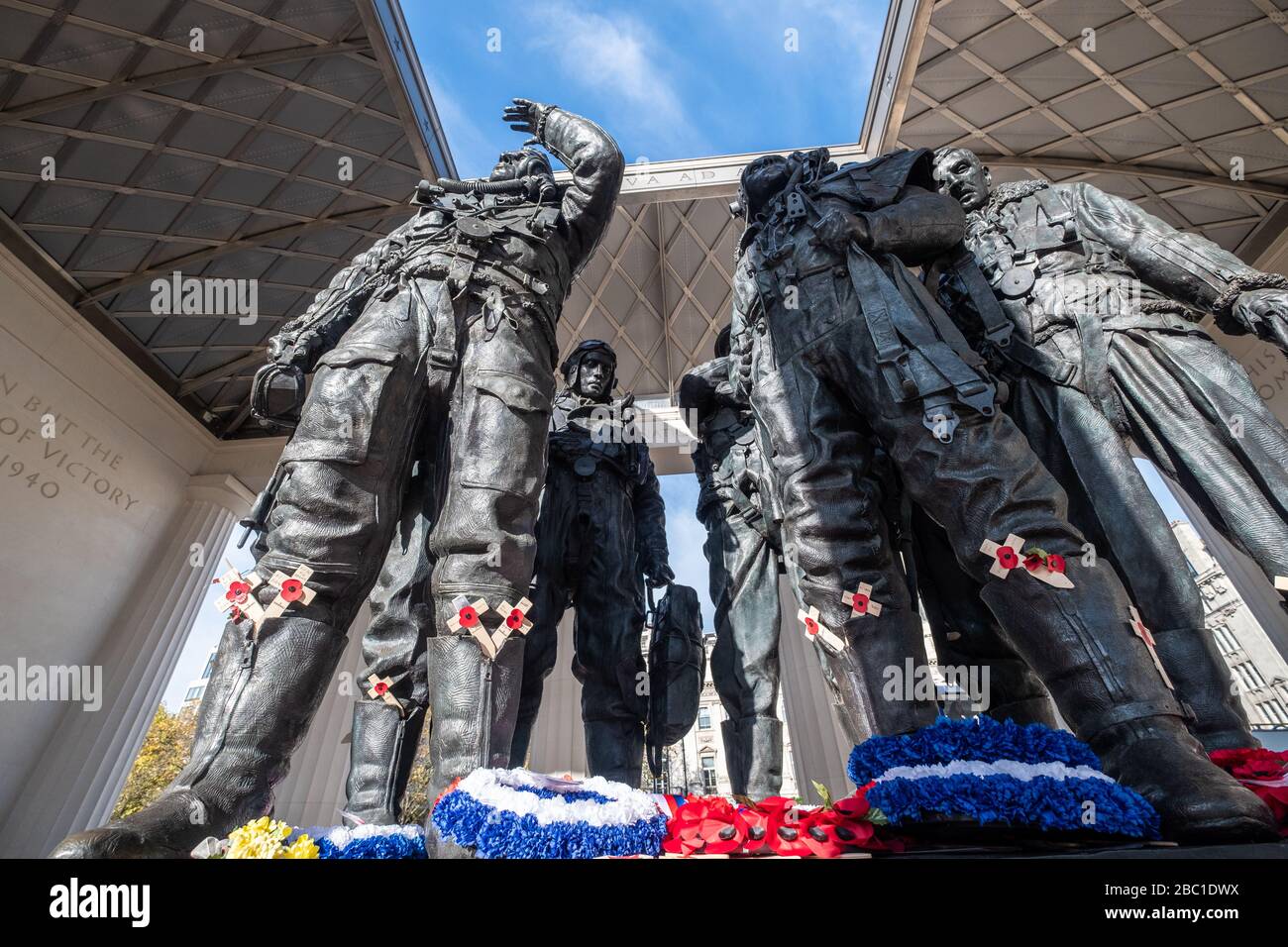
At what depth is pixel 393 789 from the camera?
9.09 feet

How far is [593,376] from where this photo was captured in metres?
5.64

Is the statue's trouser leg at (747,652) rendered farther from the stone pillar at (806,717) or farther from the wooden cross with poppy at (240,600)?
the stone pillar at (806,717)

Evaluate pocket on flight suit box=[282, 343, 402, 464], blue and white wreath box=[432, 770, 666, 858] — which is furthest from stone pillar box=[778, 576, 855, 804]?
blue and white wreath box=[432, 770, 666, 858]

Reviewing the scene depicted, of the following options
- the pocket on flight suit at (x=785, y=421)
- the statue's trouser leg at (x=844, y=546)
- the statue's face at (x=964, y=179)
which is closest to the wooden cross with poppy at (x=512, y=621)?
the statue's trouser leg at (x=844, y=546)

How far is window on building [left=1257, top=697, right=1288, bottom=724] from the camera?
16.6 meters

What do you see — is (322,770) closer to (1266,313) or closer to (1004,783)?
(1004,783)

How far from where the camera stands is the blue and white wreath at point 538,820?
5.06 ft

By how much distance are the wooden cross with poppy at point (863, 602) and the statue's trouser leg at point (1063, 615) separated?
477mm

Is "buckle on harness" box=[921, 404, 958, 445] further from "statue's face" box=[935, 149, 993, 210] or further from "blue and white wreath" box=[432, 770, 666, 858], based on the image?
"statue's face" box=[935, 149, 993, 210]

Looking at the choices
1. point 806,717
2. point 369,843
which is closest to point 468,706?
point 369,843

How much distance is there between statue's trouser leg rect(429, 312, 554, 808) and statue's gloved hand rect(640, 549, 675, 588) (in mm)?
2405

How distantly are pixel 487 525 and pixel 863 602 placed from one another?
1.59 metres

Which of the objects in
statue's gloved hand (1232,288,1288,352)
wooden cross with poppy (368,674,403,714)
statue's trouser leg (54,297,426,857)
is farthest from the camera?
statue's gloved hand (1232,288,1288,352)
